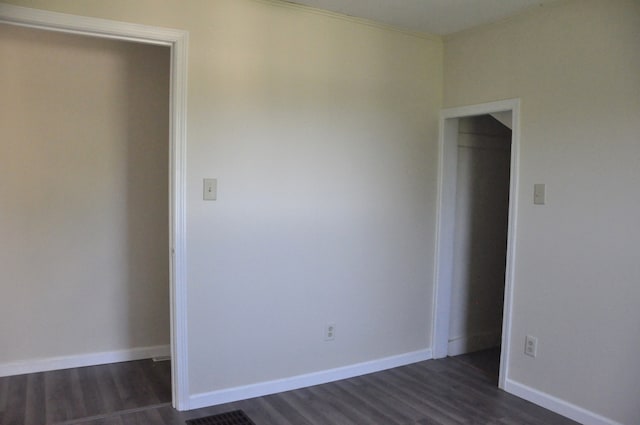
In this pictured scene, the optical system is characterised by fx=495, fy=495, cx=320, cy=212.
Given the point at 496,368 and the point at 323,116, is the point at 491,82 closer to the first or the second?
the point at 323,116

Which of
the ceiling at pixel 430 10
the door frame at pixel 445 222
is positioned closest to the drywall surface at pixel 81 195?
the ceiling at pixel 430 10

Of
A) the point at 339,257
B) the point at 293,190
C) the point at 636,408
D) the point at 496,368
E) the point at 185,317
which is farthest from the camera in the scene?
the point at 496,368

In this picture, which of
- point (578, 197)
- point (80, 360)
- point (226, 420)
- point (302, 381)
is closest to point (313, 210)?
point (302, 381)

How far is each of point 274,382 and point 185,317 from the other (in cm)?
75

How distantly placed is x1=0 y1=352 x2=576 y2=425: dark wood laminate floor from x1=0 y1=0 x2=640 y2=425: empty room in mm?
19

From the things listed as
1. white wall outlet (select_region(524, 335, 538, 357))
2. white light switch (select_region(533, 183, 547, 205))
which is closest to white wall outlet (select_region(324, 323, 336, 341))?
white wall outlet (select_region(524, 335, 538, 357))

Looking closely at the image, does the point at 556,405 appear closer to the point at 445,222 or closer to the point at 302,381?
the point at 445,222

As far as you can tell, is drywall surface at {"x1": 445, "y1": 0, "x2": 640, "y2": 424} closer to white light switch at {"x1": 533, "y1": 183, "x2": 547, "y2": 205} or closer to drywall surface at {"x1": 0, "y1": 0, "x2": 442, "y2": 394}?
white light switch at {"x1": 533, "y1": 183, "x2": 547, "y2": 205}

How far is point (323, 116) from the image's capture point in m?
3.25

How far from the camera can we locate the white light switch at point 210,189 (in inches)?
113

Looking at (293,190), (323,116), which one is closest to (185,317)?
(293,190)

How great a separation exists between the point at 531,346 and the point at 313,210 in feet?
5.34

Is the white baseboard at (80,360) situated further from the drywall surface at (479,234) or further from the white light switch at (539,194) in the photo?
the white light switch at (539,194)

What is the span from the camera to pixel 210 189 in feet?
9.45
